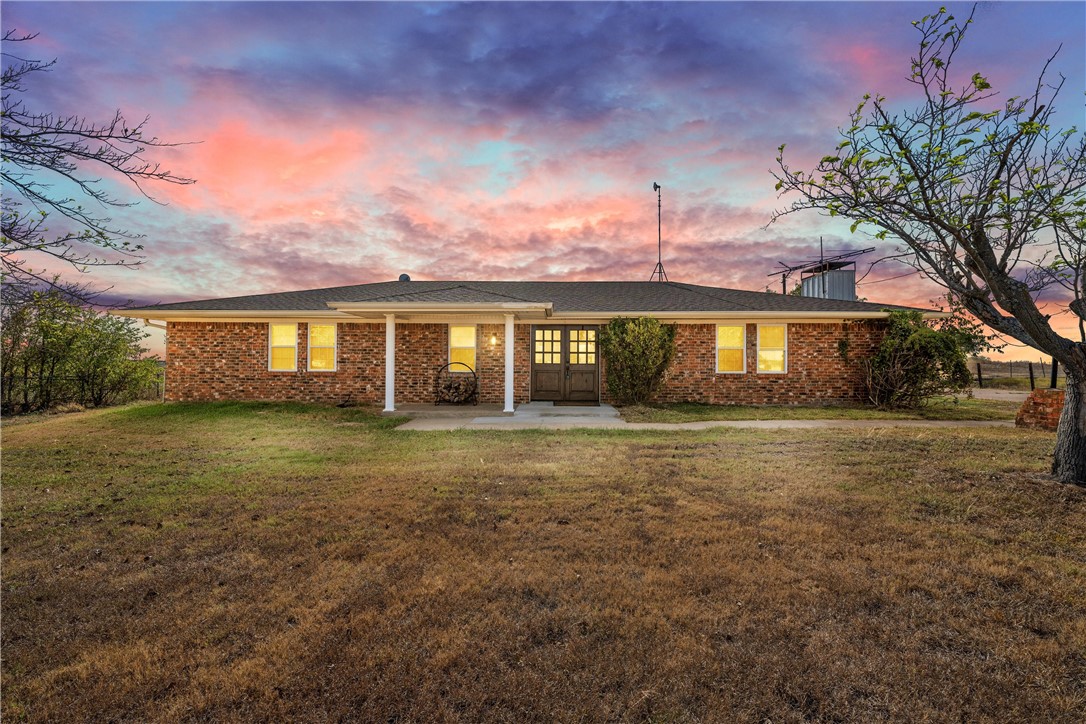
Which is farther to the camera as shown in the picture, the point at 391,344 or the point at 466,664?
the point at 391,344

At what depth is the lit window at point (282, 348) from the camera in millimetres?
12781

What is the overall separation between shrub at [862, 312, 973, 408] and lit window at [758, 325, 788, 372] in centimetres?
210

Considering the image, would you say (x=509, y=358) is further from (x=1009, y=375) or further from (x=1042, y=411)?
(x=1009, y=375)

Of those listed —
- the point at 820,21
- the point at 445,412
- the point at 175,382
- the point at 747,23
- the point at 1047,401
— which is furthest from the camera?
the point at 175,382

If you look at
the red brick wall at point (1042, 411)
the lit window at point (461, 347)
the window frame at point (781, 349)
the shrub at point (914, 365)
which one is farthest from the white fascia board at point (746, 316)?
the red brick wall at point (1042, 411)

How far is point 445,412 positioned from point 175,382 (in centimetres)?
772

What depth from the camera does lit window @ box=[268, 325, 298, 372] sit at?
503 inches

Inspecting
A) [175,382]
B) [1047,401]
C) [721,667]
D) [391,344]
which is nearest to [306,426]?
[391,344]

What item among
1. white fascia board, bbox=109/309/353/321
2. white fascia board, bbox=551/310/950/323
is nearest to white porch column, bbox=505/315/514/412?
white fascia board, bbox=551/310/950/323

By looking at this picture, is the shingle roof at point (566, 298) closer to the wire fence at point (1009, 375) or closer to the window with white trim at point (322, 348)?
the window with white trim at point (322, 348)

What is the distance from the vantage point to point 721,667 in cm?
213

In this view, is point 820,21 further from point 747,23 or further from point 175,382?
point 175,382

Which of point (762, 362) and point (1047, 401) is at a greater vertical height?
point (762, 362)

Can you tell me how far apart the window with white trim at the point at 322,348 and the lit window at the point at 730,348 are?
10.5m
